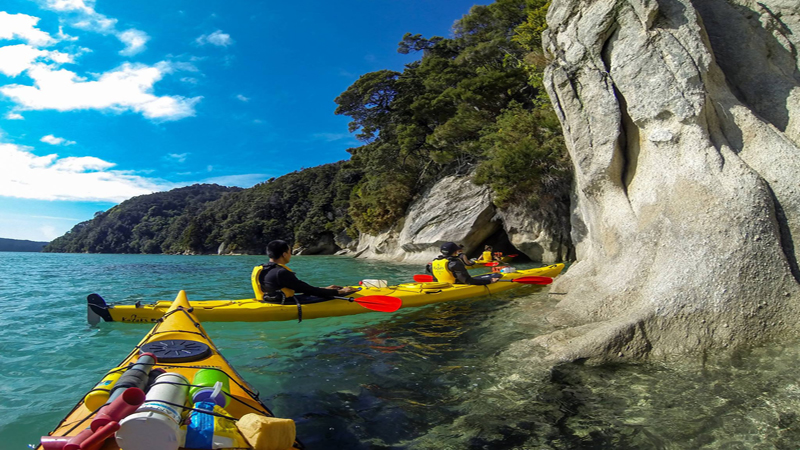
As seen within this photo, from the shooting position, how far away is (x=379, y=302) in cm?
661

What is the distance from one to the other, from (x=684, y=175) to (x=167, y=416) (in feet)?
19.4

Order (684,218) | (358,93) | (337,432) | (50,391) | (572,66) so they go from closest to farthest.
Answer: (337,432) < (50,391) < (684,218) < (572,66) < (358,93)

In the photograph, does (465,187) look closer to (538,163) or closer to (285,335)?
(538,163)

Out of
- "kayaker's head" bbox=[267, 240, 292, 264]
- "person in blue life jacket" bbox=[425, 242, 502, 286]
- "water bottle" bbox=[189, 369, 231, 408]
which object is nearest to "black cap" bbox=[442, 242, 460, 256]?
"person in blue life jacket" bbox=[425, 242, 502, 286]

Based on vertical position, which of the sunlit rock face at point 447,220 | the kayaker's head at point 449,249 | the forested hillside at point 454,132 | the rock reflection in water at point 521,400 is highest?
the forested hillside at point 454,132

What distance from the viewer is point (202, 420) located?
Result: 2070mm

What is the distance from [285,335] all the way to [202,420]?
13.7 feet

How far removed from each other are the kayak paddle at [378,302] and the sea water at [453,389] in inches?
16.4

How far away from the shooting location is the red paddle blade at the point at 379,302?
6.50m

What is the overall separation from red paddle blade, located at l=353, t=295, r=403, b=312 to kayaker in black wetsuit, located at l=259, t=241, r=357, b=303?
0.62 meters

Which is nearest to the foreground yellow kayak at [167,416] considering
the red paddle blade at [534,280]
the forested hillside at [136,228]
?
the red paddle blade at [534,280]

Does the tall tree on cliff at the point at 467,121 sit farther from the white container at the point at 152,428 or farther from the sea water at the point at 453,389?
the white container at the point at 152,428

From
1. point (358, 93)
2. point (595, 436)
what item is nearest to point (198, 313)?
point (595, 436)

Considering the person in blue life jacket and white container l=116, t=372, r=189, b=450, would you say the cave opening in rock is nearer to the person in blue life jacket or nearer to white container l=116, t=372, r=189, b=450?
the person in blue life jacket
